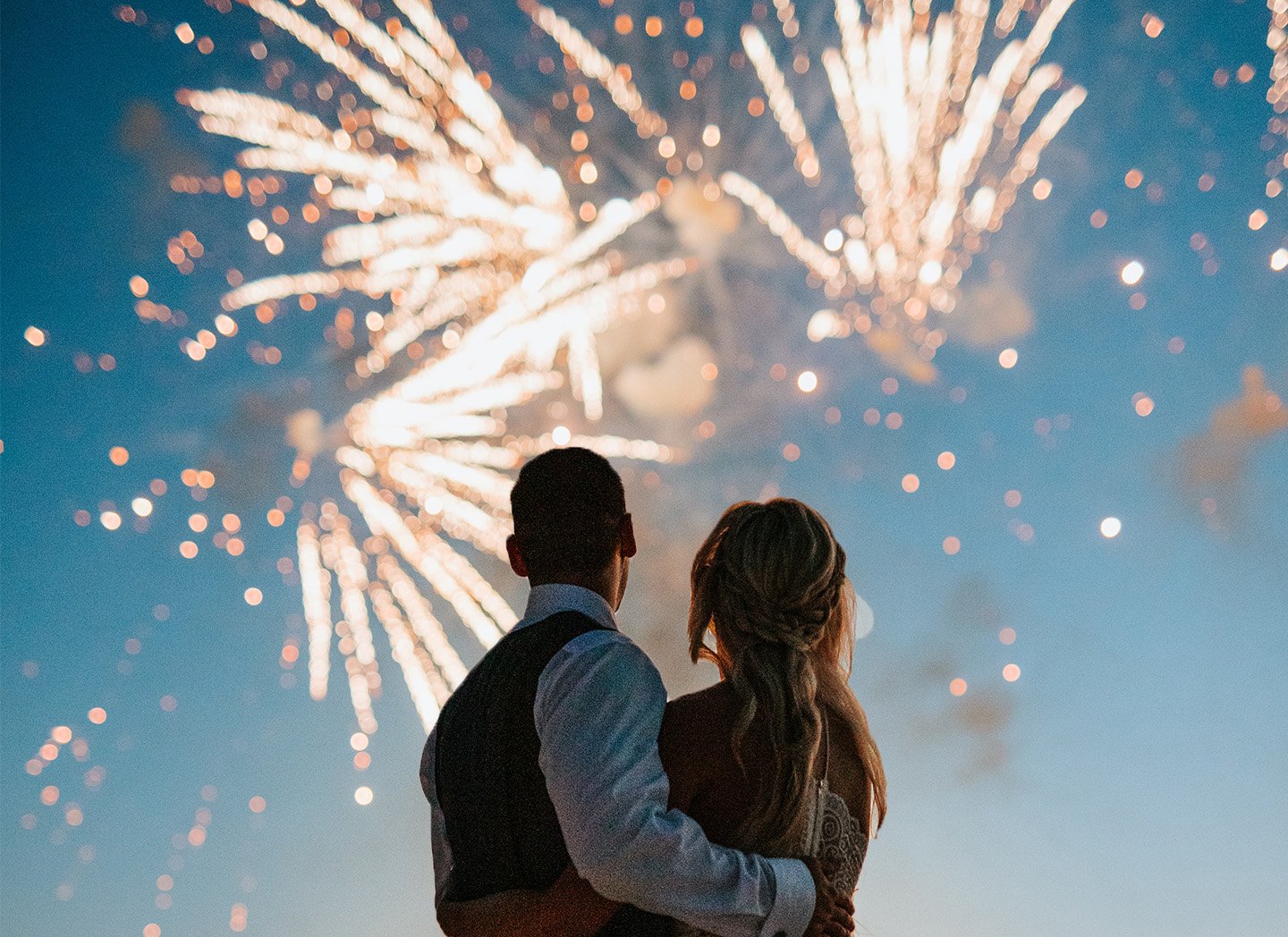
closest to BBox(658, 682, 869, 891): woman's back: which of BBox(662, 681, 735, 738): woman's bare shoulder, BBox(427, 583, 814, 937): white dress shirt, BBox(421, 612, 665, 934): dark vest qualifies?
BBox(662, 681, 735, 738): woman's bare shoulder

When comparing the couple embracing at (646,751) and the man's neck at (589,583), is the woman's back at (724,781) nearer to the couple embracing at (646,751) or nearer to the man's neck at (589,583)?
the couple embracing at (646,751)

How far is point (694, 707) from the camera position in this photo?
13.0 feet

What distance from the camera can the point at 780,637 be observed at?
13.1ft

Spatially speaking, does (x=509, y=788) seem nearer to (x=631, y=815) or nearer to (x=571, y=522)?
(x=631, y=815)

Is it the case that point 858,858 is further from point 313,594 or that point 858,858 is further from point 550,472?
point 313,594

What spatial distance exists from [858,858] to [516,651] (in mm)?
1363

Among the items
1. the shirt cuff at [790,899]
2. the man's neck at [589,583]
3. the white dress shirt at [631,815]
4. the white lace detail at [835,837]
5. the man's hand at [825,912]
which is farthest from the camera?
the man's neck at [589,583]

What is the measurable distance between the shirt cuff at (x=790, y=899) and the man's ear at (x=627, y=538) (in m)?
1.16

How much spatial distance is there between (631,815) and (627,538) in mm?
1120

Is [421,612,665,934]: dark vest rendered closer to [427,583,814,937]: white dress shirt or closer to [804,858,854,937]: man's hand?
[427,583,814,937]: white dress shirt

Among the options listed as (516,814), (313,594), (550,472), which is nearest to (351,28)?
(313,594)

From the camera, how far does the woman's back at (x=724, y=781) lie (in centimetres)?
385

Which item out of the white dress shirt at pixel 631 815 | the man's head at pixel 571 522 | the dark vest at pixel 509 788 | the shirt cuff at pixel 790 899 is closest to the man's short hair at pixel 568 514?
the man's head at pixel 571 522

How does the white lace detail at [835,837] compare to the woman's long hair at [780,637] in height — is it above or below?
below
